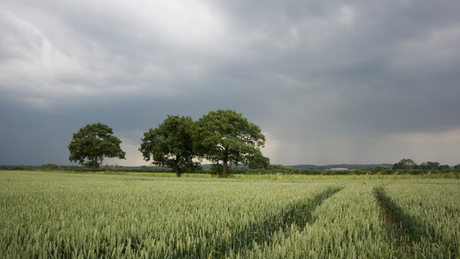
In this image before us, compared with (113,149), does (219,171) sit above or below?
below

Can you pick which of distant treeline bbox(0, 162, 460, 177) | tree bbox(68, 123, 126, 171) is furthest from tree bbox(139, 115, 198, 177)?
tree bbox(68, 123, 126, 171)

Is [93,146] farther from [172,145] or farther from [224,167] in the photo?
[224,167]

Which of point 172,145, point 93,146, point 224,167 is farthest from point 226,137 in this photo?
point 93,146

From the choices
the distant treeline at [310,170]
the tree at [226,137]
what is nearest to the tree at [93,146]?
the distant treeline at [310,170]

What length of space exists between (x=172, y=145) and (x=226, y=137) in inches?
423

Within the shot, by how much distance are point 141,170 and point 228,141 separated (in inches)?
1519

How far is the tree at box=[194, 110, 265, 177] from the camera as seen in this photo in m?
35.4

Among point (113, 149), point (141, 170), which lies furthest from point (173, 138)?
point (141, 170)

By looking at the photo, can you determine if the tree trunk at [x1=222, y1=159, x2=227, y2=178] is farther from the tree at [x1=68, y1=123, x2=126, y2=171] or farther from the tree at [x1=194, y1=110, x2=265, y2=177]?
the tree at [x1=68, y1=123, x2=126, y2=171]

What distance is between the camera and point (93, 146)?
173 feet

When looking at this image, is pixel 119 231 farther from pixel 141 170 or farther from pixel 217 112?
pixel 141 170

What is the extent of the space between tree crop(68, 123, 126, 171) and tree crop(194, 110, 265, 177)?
25268mm

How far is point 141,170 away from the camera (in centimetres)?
6419

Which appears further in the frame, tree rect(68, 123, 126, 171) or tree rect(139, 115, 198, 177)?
tree rect(68, 123, 126, 171)
